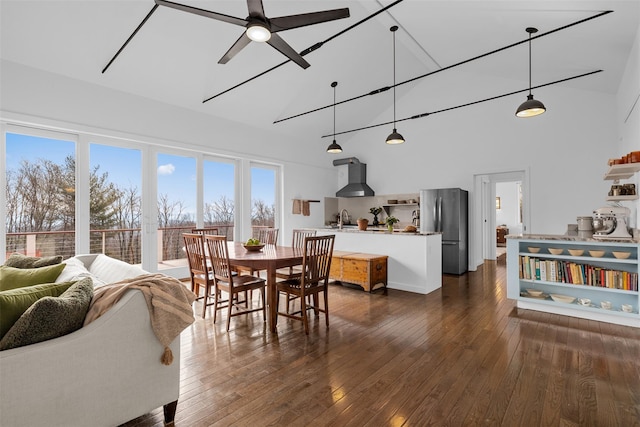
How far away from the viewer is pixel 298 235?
470 centimetres

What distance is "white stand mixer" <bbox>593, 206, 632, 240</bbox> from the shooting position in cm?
344

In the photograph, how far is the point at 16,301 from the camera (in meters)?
1.50

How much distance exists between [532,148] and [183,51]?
6175 mm

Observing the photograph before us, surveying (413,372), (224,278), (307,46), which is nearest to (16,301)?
(224,278)

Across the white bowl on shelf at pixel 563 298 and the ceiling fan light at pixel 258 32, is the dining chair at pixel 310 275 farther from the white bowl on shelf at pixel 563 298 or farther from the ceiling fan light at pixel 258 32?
the white bowl on shelf at pixel 563 298

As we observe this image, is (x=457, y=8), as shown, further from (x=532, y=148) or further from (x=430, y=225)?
(x=430, y=225)

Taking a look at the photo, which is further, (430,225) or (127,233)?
(430,225)

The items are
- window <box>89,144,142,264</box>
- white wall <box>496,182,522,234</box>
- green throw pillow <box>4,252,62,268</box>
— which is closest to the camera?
green throw pillow <box>4,252,62,268</box>

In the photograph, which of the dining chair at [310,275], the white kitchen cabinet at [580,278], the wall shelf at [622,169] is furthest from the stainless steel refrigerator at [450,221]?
the dining chair at [310,275]

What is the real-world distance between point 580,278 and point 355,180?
532 cm

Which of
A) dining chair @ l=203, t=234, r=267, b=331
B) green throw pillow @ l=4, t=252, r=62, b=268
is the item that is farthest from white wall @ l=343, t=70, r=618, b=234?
green throw pillow @ l=4, t=252, r=62, b=268

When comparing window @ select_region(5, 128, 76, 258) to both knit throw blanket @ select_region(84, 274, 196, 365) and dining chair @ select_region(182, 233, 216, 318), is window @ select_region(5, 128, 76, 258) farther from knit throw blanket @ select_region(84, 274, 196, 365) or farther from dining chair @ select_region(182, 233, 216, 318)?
knit throw blanket @ select_region(84, 274, 196, 365)

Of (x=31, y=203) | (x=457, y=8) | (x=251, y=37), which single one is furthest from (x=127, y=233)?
(x=457, y=8)

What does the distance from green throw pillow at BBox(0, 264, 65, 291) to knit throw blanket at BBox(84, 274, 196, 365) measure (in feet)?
2.46
